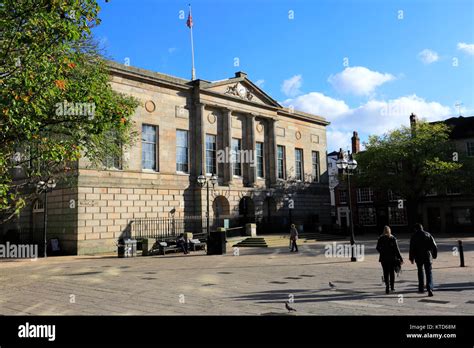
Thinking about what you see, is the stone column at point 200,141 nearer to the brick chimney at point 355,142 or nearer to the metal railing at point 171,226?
the metal railing at point 171,226

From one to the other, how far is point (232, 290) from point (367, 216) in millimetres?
47402

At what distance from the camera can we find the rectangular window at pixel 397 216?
5194cm

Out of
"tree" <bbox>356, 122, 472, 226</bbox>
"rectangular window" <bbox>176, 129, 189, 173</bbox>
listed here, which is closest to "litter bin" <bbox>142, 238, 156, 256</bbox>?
"rectangular window" <bbox>176, 129, 189, 173</bbox>

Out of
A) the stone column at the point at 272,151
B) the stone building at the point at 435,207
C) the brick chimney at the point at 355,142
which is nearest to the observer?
the stone column at the point at 272,151

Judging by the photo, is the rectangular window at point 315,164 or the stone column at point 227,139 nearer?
the stone column at point 227,139

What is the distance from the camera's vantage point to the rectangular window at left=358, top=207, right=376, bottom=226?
180ft

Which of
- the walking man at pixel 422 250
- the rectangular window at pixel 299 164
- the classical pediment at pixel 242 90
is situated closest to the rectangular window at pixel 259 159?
the classical pediment at pixel 242 90

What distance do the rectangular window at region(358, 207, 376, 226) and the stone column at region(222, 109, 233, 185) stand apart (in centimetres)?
2608

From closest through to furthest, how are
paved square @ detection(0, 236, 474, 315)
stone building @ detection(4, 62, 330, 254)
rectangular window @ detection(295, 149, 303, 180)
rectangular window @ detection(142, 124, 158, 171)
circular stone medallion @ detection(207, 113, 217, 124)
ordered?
1. paved square @ detection(0, 236, 474, 315)
2. stone building @ detection(4, 62, 330, 254)
3. rectangular window @ detection(142, 124, 158, 171)
4. circular stone medallion @ detection(207, 113, 217, 124)
5. rectangular window @ detection(295, 149, 303, 180)

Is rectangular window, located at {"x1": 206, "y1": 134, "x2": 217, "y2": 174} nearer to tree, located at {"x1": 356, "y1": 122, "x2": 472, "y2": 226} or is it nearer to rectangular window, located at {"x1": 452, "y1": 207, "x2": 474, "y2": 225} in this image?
tree, located at {"x1": 356, "y1": 122, "x2": 472, "y2": 226}

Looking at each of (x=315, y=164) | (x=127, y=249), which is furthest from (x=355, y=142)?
(x=127, y=249)

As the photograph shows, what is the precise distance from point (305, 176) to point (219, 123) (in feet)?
45.1

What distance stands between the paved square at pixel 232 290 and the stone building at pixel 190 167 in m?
10.2

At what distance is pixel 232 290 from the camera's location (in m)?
11.5
